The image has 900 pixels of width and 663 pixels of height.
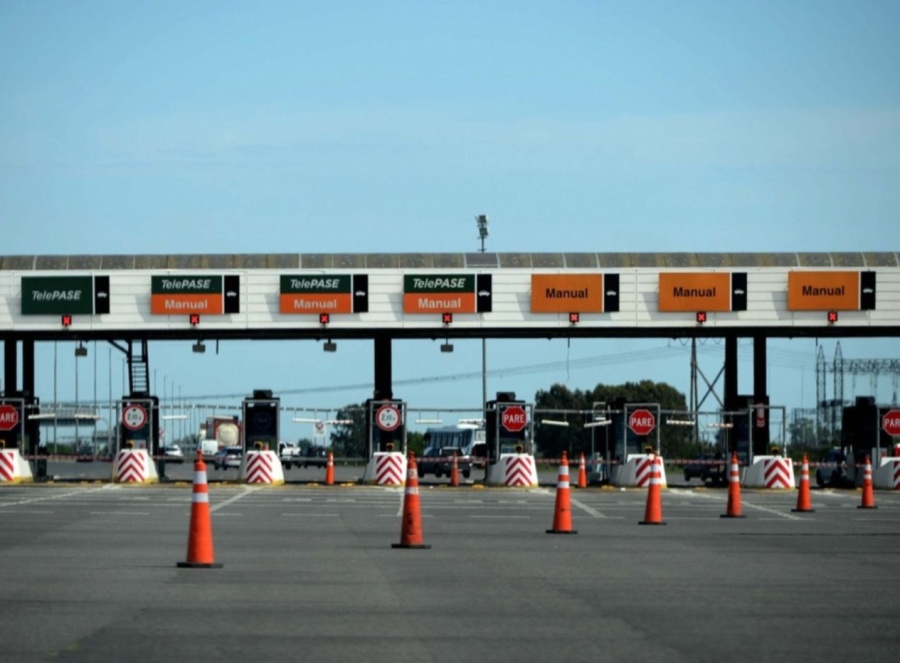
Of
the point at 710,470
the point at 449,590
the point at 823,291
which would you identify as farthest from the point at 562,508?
the point at 710,470

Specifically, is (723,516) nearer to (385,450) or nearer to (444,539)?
(444,539)

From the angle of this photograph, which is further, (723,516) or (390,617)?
(723,516)

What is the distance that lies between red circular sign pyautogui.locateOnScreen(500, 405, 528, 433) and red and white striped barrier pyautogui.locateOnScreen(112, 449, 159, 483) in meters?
10.3

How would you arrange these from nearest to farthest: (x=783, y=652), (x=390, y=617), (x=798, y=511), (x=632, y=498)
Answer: (x=783, y=652) < (x=390, y=617) < (x=798, y=511) < (x=632, y=498)

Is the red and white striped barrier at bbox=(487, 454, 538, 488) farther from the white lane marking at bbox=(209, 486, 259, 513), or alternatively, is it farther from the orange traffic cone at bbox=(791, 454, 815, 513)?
the orange traffic cone at bbox=(791, 454, 815, 513)

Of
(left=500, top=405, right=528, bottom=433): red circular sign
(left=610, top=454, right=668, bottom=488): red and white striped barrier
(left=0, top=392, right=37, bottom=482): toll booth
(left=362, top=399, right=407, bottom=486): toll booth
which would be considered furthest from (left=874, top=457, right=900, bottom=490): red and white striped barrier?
(left=0, top=392, right=37, bottom=482): toll booth

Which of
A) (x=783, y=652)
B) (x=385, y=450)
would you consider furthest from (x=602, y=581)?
(x=385, y=450)

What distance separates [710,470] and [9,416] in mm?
26564

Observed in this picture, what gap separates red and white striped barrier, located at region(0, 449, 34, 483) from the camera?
1718 inches

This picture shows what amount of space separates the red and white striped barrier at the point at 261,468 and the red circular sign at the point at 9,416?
7.67 m

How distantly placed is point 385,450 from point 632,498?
42.5 feet

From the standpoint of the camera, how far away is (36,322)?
46688 mm

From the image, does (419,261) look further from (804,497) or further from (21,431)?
(804,497)

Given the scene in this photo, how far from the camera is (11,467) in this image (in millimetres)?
43844
